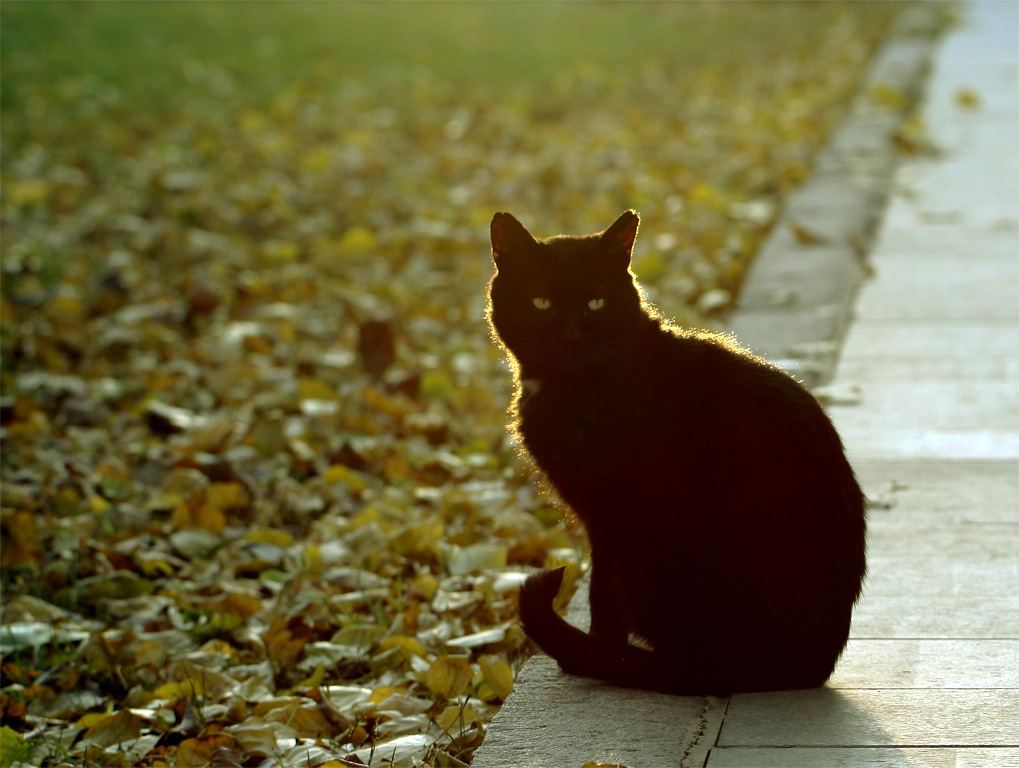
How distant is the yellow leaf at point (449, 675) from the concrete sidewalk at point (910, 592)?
14cm

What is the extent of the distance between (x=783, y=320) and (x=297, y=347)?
200 cm

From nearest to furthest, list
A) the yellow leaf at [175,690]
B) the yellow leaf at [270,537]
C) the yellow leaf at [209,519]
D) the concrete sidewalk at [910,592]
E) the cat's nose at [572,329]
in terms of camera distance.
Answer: the concrete sidewalk at [910,592] < the cat's nose at [572,329] < the yellow leaf at [175,690] < the yellow leaf at [270,537] < the yellow leaf at [209,519]

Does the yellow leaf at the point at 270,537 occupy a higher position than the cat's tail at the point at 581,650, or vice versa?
the cat's tail at the point at 581,650

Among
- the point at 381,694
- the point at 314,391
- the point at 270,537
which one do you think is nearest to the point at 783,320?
the point at 314,391

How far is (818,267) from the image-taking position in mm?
5281

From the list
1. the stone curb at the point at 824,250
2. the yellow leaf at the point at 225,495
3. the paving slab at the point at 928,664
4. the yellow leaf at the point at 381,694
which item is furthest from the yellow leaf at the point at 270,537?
the paving slab at the point at 928,664

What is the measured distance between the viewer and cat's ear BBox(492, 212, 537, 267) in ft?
8.60

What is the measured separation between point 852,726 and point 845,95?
316 inches

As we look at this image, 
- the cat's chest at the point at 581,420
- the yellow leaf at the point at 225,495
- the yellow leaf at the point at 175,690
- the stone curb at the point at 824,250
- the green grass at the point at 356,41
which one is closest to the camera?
the cat's chest at the point at 581,420

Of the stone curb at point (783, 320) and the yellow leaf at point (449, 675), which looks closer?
the stone curb at point (783, 320)

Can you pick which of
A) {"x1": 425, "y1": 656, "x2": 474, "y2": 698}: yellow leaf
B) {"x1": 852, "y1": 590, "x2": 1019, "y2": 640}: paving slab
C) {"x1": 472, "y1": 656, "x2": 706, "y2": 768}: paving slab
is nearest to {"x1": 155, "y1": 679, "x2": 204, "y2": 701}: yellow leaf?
{"x1": 425, "y1": 656, "x2": 474, "y2": 698}: yellow leaf

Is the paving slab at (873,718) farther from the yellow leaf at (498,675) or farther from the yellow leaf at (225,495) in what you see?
the yellow leaf at (225,495)

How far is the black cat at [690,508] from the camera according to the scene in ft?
7.57

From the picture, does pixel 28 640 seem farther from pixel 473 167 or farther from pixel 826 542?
pixel 473 167
